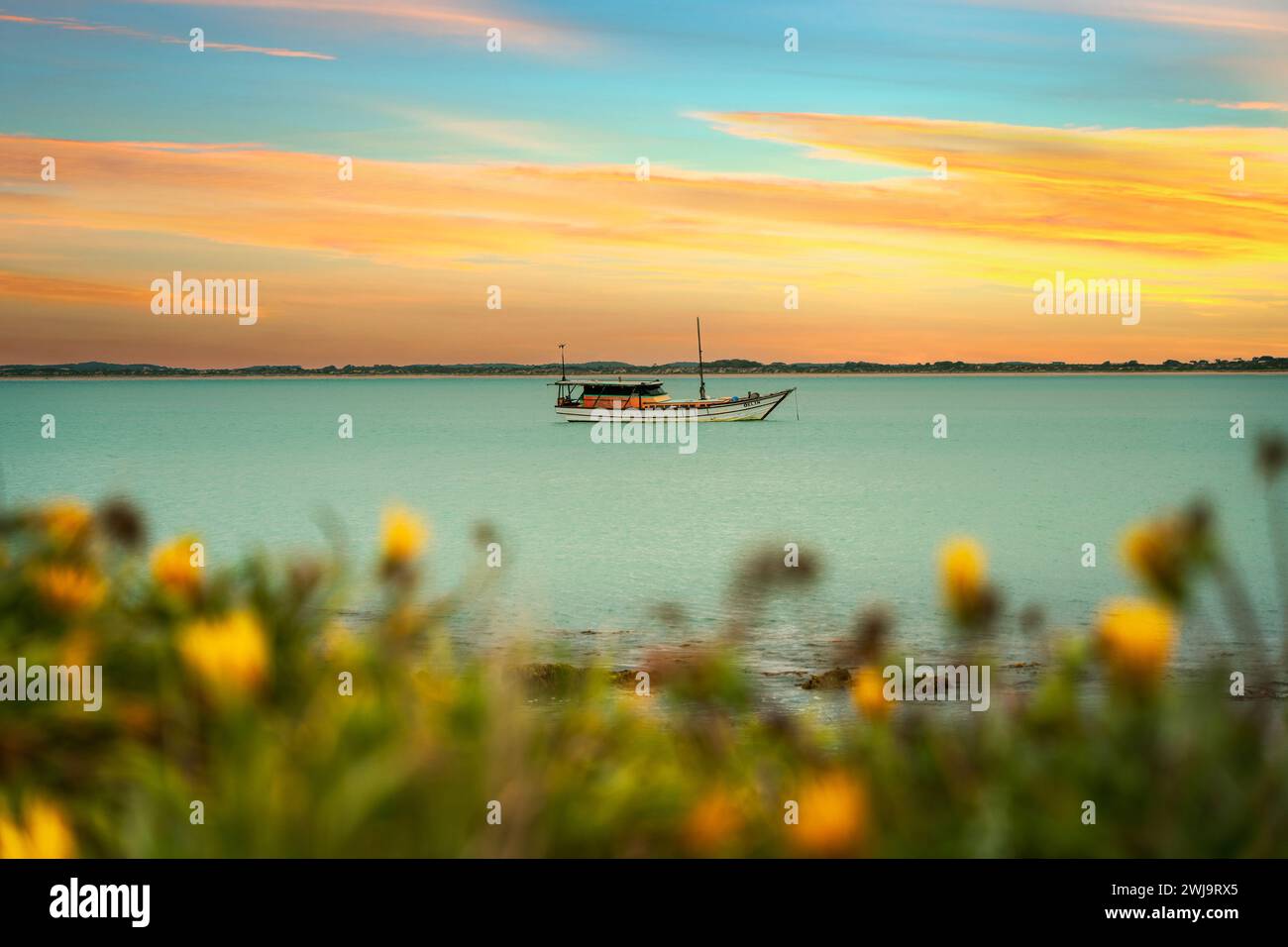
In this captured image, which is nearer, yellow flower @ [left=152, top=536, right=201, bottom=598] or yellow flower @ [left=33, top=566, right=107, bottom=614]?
yellow flower @ [left=152, top=536, right=201, bottom=598]

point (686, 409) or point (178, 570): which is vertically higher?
point (686, 409)

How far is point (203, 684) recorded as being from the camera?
2.54 meters

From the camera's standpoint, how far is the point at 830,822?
1874 mm

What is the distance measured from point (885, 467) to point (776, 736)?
48718 millimetres

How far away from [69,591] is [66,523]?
0.87 metres

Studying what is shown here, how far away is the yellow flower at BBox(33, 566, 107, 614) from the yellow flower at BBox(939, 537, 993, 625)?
2.49 meters

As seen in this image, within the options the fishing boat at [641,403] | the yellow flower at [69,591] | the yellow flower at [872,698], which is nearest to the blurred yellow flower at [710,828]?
the yellow flower at [872,698]

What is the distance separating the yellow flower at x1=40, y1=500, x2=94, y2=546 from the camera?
422 centimetres

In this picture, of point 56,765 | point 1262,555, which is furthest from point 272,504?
point 56,765

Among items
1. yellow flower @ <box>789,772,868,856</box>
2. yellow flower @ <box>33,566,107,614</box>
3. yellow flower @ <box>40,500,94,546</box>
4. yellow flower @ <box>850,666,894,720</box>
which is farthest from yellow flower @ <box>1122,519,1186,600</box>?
yellow flower @ <box>40,500,94,546</box>

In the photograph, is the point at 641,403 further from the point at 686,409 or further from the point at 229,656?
the point at 229,656

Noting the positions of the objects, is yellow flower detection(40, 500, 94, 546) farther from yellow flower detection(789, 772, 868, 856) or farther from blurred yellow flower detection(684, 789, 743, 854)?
yellow flower detection(789, 772, 868, 856)

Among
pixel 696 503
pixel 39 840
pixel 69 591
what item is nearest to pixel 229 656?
pixel 39 840
